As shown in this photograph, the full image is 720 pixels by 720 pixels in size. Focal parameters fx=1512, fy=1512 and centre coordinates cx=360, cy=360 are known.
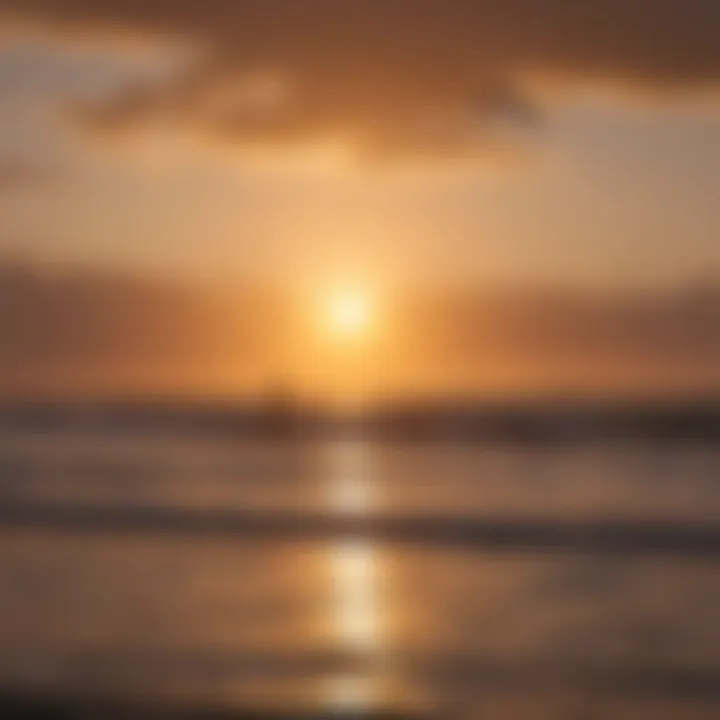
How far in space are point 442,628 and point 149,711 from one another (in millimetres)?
383

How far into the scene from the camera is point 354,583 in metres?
1.87

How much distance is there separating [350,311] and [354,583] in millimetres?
354

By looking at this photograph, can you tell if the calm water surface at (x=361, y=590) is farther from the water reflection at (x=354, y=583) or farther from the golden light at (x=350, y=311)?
the golden light at (x=350, y=311)

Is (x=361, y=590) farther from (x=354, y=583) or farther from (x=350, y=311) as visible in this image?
(x=350, y=311)

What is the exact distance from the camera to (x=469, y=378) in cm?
206

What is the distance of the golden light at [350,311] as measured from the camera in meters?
1.96

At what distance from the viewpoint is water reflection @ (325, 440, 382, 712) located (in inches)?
62.2

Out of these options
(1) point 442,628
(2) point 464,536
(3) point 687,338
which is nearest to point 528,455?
(2) point 464,536

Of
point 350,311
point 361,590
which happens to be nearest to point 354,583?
point 361,590

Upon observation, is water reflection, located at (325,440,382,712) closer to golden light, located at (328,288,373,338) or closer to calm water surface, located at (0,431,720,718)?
calm water surface, located at (0,431,720,718)

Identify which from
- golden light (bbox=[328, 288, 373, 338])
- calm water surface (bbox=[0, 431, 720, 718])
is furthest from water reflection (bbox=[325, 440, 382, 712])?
golden light (bbox=[328, 288, 373, 338])

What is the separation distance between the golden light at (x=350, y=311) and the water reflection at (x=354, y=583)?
0.92 ft

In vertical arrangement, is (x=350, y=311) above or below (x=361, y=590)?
above

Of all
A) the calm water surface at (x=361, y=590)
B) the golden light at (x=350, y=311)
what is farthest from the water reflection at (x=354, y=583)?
the golden light at (x=350, y=311)
